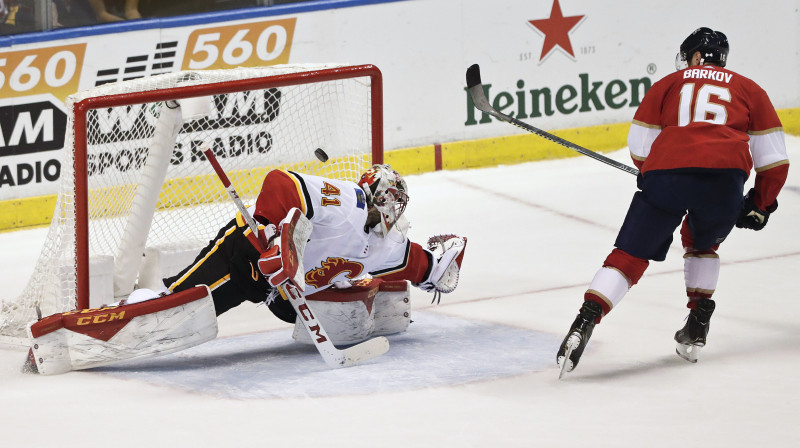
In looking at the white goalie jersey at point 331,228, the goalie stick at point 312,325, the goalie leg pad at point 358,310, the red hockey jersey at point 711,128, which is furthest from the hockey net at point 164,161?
the red hockey jersey at point 711,128


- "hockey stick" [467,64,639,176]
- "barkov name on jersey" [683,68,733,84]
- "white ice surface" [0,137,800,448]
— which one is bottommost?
"white ice surface" [0,137,800,448]

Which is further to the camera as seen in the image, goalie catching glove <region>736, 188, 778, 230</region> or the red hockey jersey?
goalie catching glove <region>736, 188, 778, 230</region>

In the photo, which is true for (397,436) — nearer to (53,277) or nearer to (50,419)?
(50,419)

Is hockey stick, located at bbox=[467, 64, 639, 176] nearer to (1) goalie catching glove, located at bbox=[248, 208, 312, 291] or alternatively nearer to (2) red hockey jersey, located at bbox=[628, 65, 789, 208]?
(2) red hockey jersey, located at bbox=[628, 65, 789, 208]

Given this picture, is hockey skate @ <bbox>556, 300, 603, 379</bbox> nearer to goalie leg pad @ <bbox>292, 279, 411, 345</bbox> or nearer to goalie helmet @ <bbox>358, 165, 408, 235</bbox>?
goalie helmet @ <bbox>358, 165, 408, 235</bbox>

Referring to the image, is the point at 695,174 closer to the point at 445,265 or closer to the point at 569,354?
the point at 569,354

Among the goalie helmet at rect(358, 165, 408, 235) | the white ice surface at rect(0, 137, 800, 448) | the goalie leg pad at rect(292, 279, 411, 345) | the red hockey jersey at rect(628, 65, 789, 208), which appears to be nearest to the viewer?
the white ice surface at rect(0, 137, 800, 448)

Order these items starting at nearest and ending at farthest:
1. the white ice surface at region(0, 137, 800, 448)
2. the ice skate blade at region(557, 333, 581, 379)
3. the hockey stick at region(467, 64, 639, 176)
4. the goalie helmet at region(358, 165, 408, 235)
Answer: the white ice surface at region(0, 137, 800, 448) → the ice skate blade at region(557, 333, 581, 379) → the goalie helmet at region(358, 165, 408, 235) → the hockey stick at region(467, 64, 639, 176)

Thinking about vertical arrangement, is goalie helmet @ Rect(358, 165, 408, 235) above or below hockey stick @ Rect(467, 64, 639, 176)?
below

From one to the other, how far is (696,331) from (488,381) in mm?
648

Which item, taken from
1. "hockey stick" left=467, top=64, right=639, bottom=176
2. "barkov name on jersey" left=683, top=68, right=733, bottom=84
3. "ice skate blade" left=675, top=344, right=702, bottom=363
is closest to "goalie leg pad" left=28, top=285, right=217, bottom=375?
"hockey stick" left=467, top=64, right=639, bottom=176

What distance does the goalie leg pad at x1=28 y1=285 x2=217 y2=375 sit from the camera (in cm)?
360

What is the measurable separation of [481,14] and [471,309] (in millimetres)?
2778

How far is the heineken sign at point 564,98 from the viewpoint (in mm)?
6969
